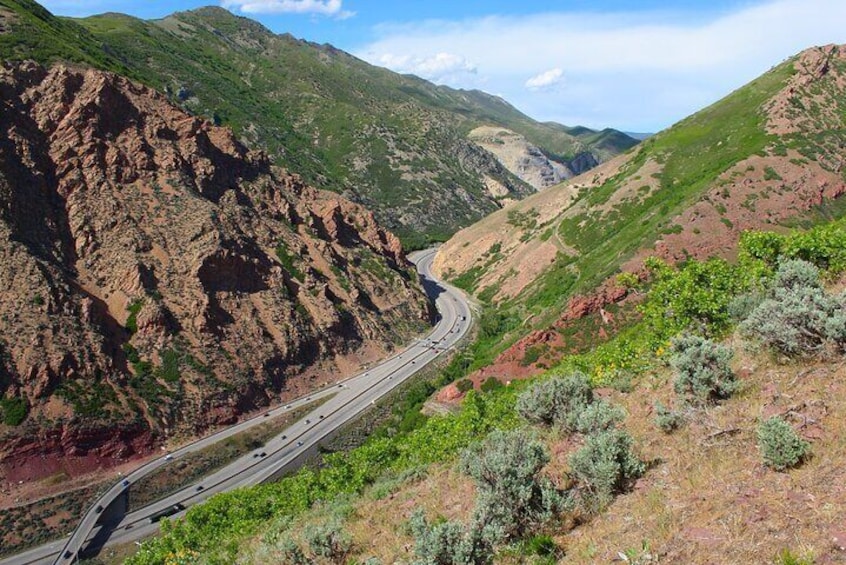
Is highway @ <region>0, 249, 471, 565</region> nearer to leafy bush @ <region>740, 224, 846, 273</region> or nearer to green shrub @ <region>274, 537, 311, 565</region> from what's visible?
green shrub @ <region>274, 537, 311, 565</region>

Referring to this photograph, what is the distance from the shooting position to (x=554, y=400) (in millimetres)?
13602

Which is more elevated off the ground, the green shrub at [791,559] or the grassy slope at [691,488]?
the green shrub at [791,559]

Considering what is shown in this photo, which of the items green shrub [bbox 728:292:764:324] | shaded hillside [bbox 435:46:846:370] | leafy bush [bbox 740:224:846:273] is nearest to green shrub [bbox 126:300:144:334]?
shaded hillside [bbox 435:46:846:370]

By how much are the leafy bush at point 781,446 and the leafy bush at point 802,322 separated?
3.02 m

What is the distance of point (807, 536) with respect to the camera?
6367 millimetres

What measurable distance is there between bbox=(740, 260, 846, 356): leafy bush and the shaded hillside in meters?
33.0

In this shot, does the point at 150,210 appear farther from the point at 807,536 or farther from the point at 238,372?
the point at 807,536

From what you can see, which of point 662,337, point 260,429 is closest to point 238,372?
point 260,429

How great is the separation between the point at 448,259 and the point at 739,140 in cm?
5080

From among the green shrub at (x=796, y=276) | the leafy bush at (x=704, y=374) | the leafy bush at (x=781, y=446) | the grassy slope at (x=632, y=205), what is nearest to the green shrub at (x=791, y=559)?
the leafy bush at (x=781, y=446)

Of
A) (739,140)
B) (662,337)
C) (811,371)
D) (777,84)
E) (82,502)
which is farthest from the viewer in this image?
(777,84)

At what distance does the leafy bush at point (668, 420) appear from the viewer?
1033 centimetres

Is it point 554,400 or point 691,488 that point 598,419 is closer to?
point 691,488

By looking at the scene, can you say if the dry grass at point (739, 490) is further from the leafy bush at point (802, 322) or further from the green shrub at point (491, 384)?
the green shrub at point (491, 384)
